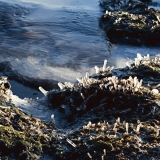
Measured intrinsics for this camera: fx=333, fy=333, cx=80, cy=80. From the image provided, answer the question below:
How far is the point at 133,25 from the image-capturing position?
26.8 feet

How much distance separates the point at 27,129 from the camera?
9.88ft

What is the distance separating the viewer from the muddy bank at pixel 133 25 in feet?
25.6

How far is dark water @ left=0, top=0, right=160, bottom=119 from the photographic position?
5.91 m

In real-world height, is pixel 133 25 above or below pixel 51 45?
above

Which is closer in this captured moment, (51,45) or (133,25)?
(51,45)

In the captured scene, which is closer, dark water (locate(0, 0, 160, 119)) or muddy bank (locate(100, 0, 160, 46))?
dark water (locate(0, 0, 160, 119))

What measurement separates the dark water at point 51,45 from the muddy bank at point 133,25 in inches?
9.3

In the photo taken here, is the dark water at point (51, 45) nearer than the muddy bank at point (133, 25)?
Yes

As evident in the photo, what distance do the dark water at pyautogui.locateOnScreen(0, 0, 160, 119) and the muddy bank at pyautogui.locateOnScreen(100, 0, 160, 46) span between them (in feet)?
0.78

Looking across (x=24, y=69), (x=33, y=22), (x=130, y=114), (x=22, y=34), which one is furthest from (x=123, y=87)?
(x=33, y=22)

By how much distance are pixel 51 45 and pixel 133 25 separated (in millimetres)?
2209

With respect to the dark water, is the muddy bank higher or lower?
higher

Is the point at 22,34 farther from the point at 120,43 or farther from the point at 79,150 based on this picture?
the point at 79,150

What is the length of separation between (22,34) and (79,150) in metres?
A: 5.38
